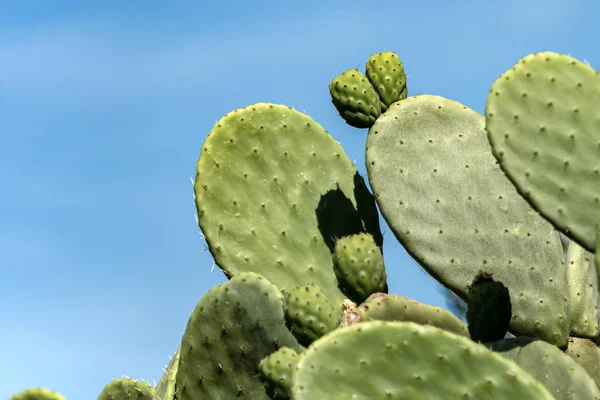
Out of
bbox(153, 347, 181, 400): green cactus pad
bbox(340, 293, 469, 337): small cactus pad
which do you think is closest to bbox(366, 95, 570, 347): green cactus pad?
bbox(340, 293, 469, 337): small cactus pad

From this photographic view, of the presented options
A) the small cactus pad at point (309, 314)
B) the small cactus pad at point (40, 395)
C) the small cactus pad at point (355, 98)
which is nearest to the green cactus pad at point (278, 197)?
the small cactus pad at point (355, 98)

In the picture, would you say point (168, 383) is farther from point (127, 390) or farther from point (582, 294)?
point (582, 294)

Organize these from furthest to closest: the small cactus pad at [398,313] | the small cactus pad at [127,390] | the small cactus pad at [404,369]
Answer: the small cactus pad at [127,390] < the small cactus pad at [398,313] < the small cactus pad at [404,369]

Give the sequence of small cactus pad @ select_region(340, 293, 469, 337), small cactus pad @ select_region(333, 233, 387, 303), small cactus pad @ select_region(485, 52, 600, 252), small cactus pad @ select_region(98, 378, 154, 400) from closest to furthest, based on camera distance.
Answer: small cactus pad @ select_region(485, 52, 600, 252), small cactus pad @ select_region(340, 293, 469, 337), small cactus pad @ select_region(333, 233, 387, 303), small cactus pad @ select_region(98, 378, 154, 400)

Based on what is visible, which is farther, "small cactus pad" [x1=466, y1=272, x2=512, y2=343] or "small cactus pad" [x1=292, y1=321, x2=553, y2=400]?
"small cactus pad" [x1=466, y1=272, x2=512, y2=343]

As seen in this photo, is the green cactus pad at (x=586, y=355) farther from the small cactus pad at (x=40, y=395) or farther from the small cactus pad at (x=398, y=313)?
the small cactus pad at (x=40, y=395)

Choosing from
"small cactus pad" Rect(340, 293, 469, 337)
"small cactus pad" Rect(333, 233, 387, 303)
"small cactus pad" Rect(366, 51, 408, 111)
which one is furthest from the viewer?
"small cactus pad" Rect(366, 51, 408, 111)

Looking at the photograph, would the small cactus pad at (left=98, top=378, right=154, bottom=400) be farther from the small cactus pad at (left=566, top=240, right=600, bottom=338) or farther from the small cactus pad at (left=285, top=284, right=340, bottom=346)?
the small cactus pad at (left=566, top=240, right=600, bottom=338)

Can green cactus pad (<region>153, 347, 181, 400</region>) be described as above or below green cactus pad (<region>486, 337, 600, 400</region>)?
above
